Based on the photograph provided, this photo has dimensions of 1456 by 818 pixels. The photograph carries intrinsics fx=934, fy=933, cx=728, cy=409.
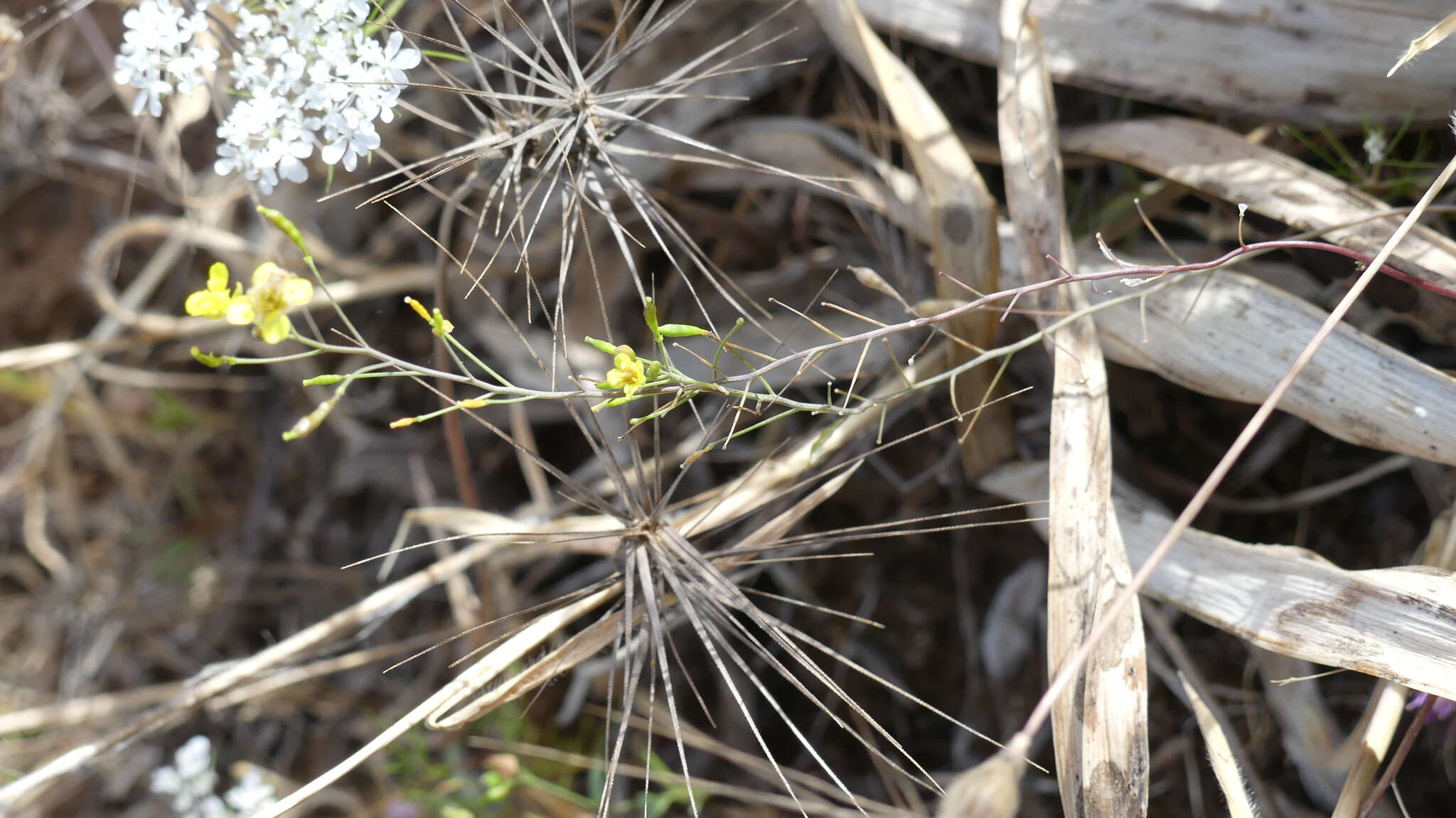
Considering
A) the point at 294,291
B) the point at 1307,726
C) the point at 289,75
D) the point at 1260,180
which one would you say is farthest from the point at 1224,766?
the point at 289,75

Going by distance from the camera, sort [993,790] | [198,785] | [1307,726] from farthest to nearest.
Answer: [198,785]
[1307,726]
[993,790]

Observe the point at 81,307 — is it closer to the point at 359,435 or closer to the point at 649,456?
the point at 359,435

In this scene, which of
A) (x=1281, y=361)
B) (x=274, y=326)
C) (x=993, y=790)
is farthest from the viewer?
(x=1281, y=361)

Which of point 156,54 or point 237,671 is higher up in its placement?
point 156,54

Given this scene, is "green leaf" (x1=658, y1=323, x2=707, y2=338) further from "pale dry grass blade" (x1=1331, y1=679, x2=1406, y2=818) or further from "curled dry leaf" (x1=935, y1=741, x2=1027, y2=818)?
"pale dry grass blade" (x1=1331, y1=679, x2=1406, y2=818)

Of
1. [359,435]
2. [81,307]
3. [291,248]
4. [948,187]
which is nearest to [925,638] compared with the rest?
[948,187]

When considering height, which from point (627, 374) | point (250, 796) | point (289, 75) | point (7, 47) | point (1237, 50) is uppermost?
point (7, 47)

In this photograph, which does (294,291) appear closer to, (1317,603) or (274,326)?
(274,326)
